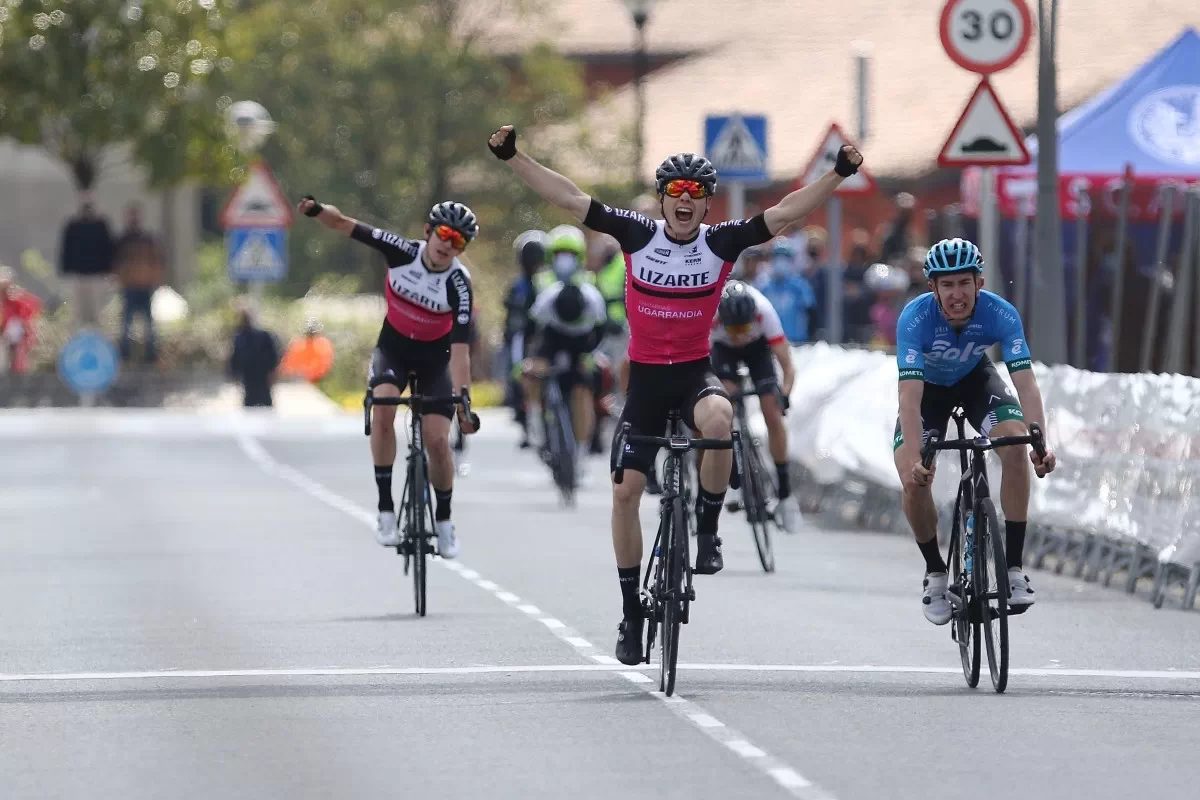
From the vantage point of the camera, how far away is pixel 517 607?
15109mm

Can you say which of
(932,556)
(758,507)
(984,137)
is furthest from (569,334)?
(932,556)

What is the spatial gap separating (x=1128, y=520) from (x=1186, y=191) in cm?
471

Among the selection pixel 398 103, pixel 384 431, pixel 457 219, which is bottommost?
pixel 384 431

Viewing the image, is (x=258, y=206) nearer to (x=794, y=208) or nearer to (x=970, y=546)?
(x=794, y=208)

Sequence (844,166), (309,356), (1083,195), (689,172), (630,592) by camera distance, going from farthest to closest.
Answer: (309,356), (1083,195), (630,592), (689,172), (844,166)

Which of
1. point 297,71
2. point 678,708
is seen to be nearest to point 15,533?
point 678,708

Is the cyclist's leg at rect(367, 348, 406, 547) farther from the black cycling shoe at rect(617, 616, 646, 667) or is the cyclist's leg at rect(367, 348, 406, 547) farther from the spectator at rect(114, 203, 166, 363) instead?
the spectator at rect(114, 203, 166, 363)

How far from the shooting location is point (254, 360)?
37.9 m

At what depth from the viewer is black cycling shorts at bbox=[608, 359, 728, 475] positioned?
11812 mm

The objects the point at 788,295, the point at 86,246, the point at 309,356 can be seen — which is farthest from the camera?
the point at 309,356

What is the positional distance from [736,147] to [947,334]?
1491 cm

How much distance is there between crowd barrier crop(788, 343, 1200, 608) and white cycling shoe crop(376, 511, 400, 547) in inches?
154

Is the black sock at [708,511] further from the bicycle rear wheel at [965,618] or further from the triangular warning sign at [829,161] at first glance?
the triangular warning sign at [829,161]

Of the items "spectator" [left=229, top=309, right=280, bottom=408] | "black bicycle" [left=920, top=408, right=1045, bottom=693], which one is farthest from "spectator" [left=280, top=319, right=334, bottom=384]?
"black bicycle" [left=920, top=408, right=1045, bottom=693]
